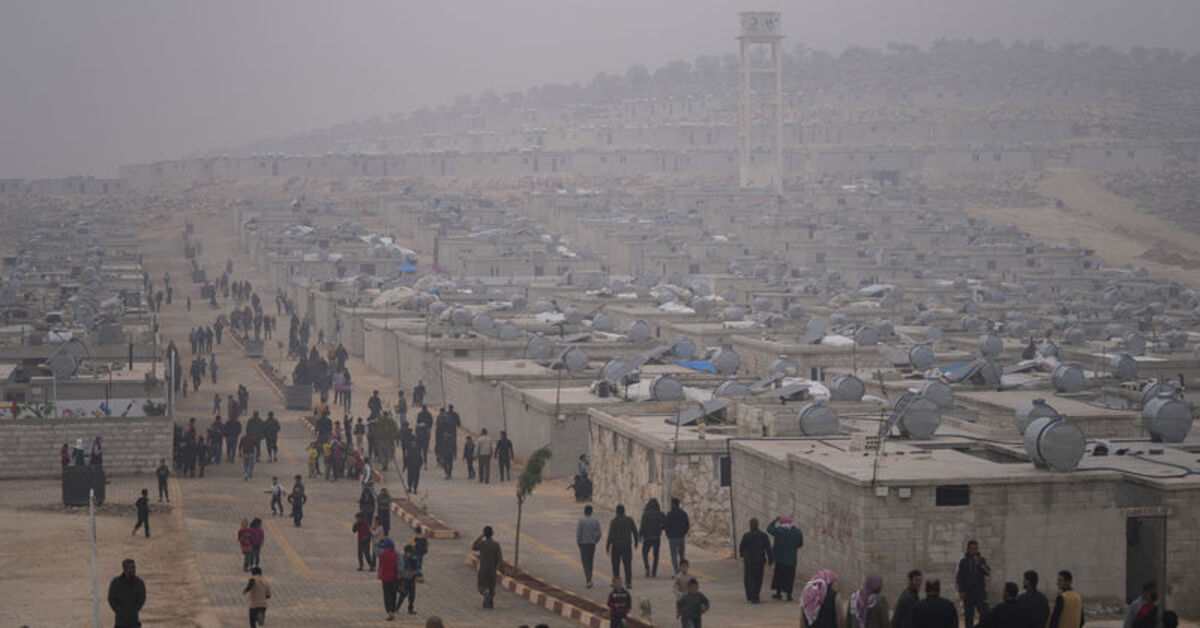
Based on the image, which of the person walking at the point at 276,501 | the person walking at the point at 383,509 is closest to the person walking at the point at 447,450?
the person walking at the point at 276,501

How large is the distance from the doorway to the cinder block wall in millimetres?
17023

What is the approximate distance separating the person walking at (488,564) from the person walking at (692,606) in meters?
3.06

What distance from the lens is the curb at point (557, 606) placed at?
17734 mm

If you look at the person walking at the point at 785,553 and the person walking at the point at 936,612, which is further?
the person walking at the point at 785,553

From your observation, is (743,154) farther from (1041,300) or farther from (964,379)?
(964,379)

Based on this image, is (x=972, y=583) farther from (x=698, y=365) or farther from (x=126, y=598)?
(x=698, y=365)

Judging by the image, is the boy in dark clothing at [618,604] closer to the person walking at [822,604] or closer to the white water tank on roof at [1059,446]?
the person walking at [822,604]

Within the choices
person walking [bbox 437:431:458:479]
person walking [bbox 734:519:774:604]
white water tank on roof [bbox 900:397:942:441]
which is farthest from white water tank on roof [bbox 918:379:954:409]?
person walking [bbox 437:431:458:479]

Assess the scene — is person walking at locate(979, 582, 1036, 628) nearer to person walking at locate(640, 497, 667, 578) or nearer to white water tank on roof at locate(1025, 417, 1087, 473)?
white water tank on roof at locate(1025, 417, 1087, 473)

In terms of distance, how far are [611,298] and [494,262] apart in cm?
1996

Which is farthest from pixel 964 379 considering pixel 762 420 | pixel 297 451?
pixel 297 451

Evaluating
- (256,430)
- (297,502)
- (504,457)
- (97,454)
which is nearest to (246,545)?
(297,502)

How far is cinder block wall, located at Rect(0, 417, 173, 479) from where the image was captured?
2975 centimetres

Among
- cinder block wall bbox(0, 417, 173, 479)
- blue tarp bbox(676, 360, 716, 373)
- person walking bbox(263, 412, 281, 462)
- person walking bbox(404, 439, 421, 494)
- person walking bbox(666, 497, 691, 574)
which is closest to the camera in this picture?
person walking bbox(666, 497, 691, 574)
